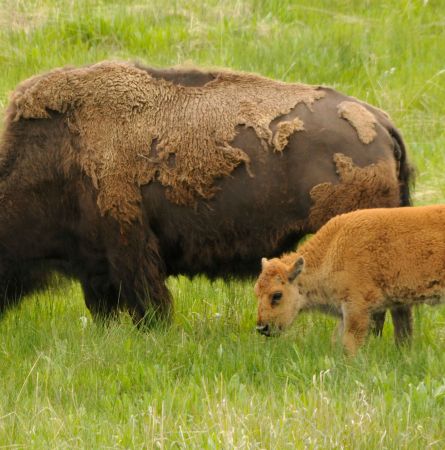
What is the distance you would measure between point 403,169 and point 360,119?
0.52 m

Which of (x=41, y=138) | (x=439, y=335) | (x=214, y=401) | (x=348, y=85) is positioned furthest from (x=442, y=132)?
(x=214, y=401)

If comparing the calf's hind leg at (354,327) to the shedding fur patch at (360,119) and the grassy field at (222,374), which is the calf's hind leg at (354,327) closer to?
the grassy field at (222,374)

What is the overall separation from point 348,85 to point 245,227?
5483mm

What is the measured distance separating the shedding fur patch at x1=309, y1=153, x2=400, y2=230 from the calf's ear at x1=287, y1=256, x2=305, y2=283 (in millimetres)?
623

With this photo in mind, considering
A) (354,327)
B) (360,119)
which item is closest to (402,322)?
(354,327)

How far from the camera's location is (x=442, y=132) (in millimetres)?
12086

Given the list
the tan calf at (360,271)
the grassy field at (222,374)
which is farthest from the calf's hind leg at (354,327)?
the grassy field at (222,374)

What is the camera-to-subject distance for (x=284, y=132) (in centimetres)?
745

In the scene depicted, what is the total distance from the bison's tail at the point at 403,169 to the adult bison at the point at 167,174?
10 millimetres

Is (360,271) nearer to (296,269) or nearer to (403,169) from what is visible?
(296,269)

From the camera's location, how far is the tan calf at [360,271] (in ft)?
21.9

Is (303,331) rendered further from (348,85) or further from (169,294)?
(348,85)

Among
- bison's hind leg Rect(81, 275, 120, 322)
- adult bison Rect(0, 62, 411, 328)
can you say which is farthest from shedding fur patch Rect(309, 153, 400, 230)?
bison's hind leg Rect(81, 275, 120, 322)

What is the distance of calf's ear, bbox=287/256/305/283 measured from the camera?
687cm
